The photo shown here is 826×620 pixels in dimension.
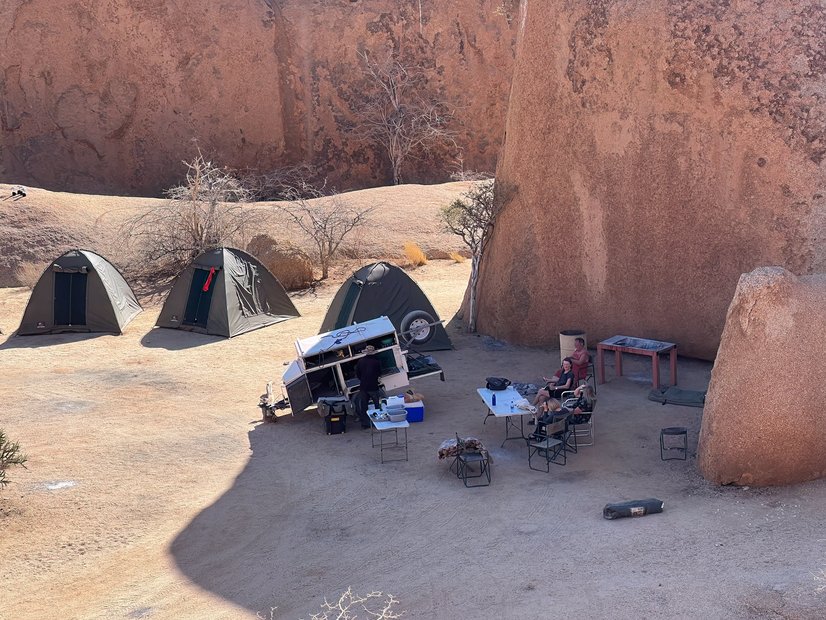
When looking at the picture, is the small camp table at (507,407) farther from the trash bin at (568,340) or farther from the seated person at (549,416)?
the trash bin at (568,340)

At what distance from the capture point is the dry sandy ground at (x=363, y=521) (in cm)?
816

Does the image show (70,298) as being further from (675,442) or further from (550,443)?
(675,442)

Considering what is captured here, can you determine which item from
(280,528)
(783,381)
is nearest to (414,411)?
(280,528)

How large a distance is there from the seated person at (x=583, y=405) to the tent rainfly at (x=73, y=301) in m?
11.8

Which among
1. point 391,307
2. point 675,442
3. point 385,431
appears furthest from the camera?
point 391,307

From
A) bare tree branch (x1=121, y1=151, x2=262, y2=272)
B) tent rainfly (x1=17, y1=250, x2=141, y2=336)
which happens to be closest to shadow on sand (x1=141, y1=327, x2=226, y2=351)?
tent rainfly (x1=17, y1=250, x2=141, y2=336)

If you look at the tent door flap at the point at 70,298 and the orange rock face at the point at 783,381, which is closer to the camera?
the orange rock face at the point at 783,381

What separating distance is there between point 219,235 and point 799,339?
17777 millimetres

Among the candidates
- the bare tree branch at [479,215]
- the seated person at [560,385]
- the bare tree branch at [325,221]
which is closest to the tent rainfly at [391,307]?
the bare tree branch at [479,215]

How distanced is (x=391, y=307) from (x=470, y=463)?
6.66 metres

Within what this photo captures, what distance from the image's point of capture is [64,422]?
1430cm

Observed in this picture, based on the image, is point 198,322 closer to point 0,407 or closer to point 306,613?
point 0,407

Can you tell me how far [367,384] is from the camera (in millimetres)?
13445

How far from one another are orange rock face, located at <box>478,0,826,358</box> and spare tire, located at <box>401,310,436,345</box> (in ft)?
4.51
